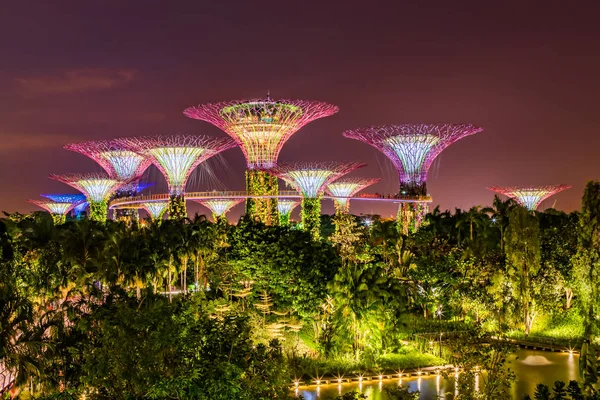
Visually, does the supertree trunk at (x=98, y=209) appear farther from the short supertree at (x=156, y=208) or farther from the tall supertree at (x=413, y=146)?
the tall supertree at (x=413, y=146)

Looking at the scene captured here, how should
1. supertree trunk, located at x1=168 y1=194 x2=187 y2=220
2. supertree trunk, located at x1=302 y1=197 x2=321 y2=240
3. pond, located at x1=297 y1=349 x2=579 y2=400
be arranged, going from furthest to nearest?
1. supertree trunk, located at x1=302 y1=197 x2=321 y2=240
2. supertree trunk, located at x1=168 y1=194 x2=187 y2=220
3. pond, located at x1=297 y1=349 x2=579 y2=400

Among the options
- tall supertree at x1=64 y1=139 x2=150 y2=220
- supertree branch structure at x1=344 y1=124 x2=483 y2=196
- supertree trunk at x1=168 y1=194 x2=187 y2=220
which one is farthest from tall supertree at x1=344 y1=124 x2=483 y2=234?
tall supertree at x1=64 y1=139 x2=150 y2=220

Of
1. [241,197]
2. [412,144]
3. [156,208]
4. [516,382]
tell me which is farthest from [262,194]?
[516,382]

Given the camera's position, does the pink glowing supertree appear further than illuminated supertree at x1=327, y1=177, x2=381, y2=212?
No

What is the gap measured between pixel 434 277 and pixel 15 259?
61.4 feet

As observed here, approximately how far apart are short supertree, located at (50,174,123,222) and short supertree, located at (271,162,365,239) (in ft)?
73.4

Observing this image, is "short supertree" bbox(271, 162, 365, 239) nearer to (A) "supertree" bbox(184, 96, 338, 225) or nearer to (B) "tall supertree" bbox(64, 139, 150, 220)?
(A) "supertree" bbox(184, 96, 338, 225)

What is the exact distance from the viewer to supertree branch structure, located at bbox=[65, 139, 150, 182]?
62.2 m

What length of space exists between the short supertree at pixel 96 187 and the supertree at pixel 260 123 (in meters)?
19.4

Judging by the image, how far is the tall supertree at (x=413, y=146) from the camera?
169 feet

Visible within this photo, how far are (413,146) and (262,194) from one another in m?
13.1

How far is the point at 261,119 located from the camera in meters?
47.9

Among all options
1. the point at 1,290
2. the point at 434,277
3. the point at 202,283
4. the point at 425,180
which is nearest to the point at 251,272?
the point at 202,283

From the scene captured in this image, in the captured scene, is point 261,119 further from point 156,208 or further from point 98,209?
point 156,208
